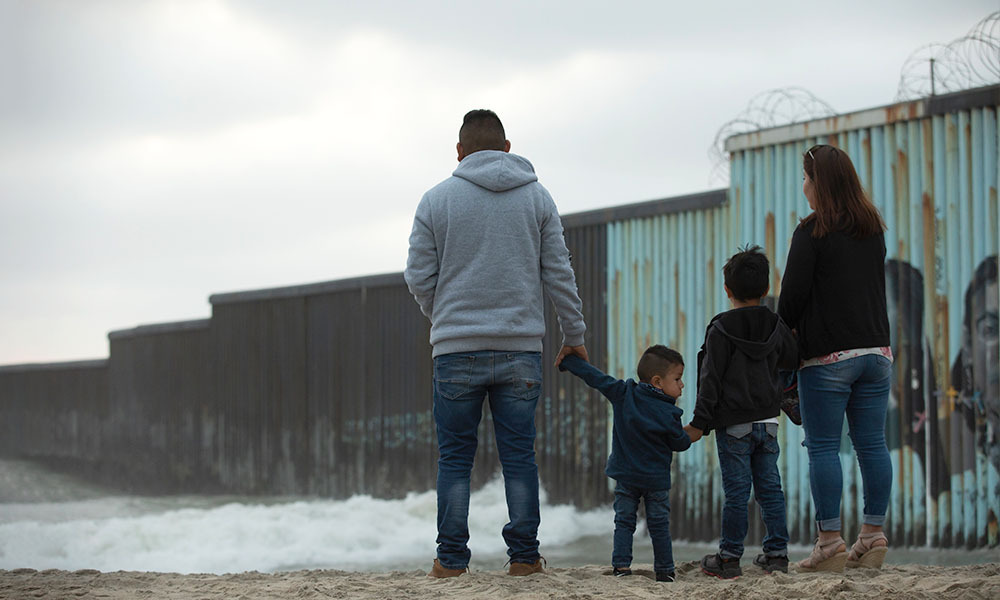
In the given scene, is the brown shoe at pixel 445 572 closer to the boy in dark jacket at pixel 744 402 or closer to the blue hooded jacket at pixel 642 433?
the blue hooded jacket at pixel 642 433

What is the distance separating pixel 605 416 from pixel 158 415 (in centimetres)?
1137

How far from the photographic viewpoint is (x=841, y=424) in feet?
14.2

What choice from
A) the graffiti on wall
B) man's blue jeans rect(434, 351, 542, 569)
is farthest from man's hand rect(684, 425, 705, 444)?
the graffiti on wall

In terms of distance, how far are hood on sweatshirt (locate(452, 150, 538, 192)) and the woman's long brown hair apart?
4.05ft

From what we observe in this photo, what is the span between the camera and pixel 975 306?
26.2 feet

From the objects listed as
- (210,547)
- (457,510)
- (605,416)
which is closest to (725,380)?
(457,510)

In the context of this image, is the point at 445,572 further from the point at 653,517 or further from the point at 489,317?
the point at 489,317

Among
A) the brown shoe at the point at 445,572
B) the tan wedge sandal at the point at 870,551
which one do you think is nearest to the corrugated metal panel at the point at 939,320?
the tan wedge sandal at the point at 870,551

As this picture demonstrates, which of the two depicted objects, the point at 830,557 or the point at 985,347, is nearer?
the point at 830,557

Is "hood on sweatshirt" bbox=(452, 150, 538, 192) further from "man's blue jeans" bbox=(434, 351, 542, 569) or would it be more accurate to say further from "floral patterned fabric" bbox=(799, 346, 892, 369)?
"floral patterned fabric" bbox=(799, 346, 892, 369)

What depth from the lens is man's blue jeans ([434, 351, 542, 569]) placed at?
14.3ft

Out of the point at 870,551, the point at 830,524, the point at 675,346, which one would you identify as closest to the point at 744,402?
the point at 830,524

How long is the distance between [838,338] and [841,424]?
1.24 feet

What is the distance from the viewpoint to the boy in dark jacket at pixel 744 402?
4.25 metres
